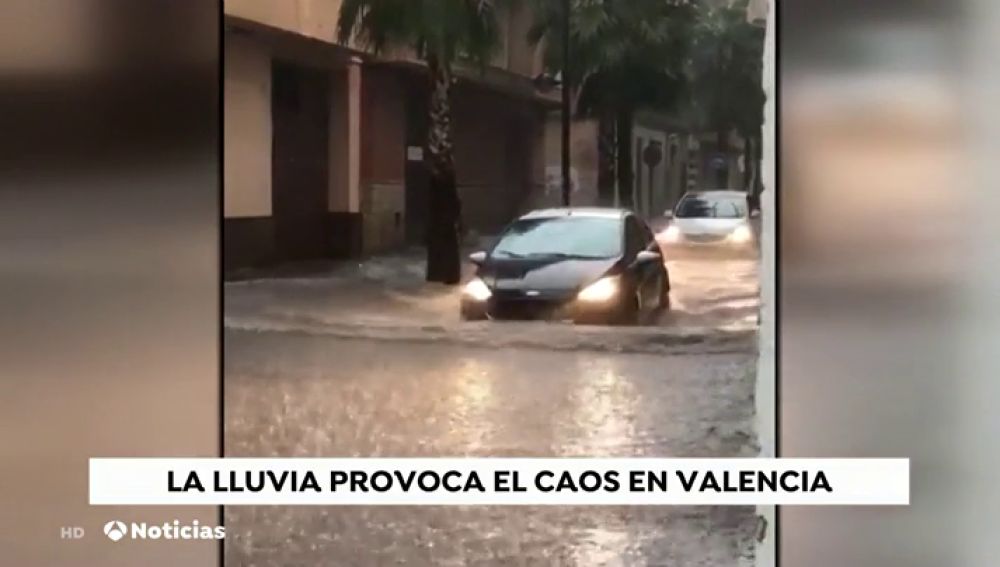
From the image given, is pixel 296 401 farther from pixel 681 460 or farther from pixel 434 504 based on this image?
pixel 681 460

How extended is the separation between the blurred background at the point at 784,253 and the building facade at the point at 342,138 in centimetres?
4

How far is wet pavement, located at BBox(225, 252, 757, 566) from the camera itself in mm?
1194

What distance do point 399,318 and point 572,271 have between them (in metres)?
0.23

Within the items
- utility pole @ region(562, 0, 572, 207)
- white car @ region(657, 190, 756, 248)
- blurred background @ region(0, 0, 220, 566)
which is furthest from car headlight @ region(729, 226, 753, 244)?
blurred background @ region(0, 0, 220, 566)

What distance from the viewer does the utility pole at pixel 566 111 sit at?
1.17 meters

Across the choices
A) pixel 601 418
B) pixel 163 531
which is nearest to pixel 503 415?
pixel 601 418

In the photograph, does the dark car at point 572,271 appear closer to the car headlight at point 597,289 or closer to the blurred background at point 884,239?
the car headlight at point 597,289

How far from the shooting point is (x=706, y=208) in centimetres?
117

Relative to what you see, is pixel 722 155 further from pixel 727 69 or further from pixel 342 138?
pixel 342 138

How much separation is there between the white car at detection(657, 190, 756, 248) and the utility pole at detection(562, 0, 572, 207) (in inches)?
5.1

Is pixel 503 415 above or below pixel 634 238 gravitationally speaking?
below

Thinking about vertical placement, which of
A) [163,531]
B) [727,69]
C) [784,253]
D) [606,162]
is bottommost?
[163,531]

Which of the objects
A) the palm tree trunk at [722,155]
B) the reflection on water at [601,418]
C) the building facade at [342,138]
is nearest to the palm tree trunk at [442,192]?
the building facade at [342,138]

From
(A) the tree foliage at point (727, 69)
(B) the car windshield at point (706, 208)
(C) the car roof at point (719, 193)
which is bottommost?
(B) the car windshield at point (706, 208)
